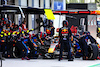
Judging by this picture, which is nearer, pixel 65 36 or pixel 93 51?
pixel 65 36

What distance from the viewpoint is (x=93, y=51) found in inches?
627

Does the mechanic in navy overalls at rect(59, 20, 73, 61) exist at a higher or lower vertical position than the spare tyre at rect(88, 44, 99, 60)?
higher

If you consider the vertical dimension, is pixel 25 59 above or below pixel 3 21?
below

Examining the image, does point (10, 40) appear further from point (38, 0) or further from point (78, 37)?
point (38, 0)

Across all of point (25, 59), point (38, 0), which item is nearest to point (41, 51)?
point (25, 59)

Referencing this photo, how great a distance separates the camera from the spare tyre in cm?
1597

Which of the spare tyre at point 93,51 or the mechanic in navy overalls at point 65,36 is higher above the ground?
the mechanic in navy overalls at point 65,36

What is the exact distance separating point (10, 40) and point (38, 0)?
18444 mm

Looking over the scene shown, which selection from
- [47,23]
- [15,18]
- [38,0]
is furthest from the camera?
A: [38,0]

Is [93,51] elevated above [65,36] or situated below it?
below

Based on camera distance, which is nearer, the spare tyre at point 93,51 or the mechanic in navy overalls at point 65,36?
the mechanic in navy overalls at point 65,36

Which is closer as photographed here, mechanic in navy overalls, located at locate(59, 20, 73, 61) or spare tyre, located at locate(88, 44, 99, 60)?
mechanic in navy overalls, located at locate(59, 20, 73, 61)

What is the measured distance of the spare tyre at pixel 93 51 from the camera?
52.4ft

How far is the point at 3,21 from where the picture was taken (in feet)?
53.5
